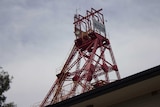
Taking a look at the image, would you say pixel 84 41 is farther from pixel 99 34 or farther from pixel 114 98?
pixel 114 98

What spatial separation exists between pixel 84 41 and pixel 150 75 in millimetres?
25326

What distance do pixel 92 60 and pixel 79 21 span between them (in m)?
6.59

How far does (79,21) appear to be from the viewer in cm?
3519

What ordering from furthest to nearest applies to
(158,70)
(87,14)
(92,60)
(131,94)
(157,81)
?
1. (87,14)
2. (92,60)
3. (131,94)
4. (157,81)
5. (158,70)

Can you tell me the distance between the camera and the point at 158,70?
8.20 m

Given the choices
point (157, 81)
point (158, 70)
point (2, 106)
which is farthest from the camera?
point (2, 106)

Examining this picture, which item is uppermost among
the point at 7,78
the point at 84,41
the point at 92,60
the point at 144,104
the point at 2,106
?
the point at 84,41

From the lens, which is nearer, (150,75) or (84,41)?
(150,75)

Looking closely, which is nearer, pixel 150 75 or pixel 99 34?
pixel 150 75

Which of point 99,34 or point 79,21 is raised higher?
point 79,21

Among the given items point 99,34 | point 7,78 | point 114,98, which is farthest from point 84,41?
point 114,98

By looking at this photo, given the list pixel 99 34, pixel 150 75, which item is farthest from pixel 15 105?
pixel 150 75

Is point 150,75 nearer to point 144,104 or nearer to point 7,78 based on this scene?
point 144,104

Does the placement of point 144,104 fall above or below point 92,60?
below
